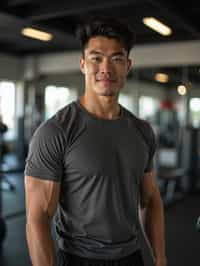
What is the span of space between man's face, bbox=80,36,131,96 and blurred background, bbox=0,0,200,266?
1.73 metres

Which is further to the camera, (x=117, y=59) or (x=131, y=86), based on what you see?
(x=131, y=86)

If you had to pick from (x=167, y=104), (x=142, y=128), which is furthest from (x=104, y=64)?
(x=167, y=104)

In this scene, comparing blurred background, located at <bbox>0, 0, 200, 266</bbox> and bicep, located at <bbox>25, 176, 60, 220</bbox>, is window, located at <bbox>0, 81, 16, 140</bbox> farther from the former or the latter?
bicep, located at <bbox>25, 176, 60, 220</bbox>

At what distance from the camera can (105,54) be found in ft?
2.98

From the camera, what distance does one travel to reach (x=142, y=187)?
1.09 metres

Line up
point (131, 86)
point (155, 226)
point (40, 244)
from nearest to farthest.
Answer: point (40, 244) < point (155, 226) < point (131, 86)

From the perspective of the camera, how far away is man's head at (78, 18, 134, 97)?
91 cm

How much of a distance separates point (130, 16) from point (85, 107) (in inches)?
151

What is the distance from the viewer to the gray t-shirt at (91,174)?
0.84m

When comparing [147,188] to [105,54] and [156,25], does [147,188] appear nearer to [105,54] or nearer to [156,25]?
[105,54]

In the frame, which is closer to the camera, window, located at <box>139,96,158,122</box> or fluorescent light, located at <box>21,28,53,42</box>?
fluorescent light, located at <box>21,28,53,42</box>

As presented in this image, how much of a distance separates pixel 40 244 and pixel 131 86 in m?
6.12

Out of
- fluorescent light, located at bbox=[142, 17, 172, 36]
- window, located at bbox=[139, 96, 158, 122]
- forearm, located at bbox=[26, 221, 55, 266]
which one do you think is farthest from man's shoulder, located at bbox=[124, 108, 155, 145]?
window, located at bbox=[139, 96, 158, 122]

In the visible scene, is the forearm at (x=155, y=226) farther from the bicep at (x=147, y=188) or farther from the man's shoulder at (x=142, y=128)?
the man's shoulder at (x=142, y=128)
